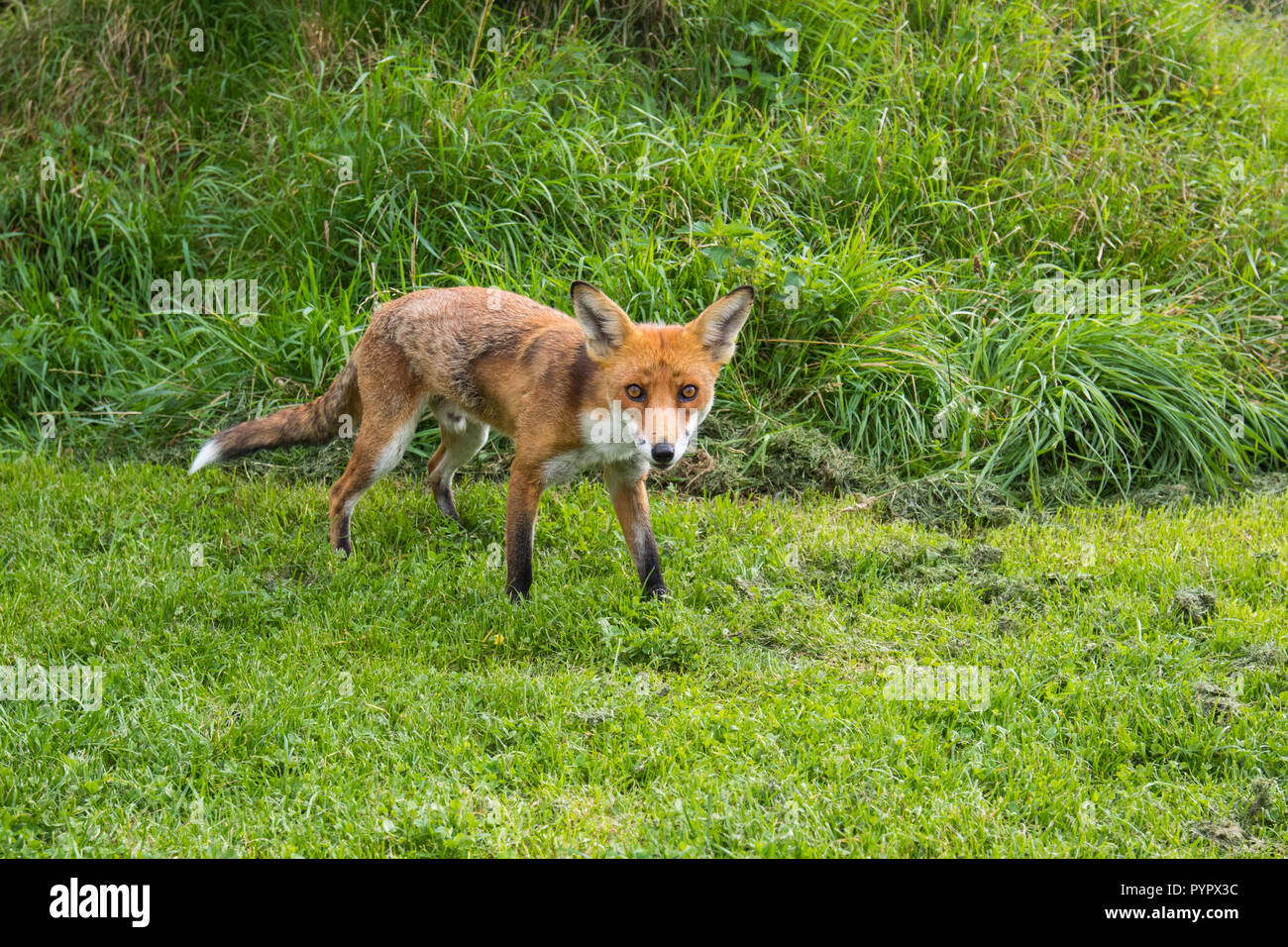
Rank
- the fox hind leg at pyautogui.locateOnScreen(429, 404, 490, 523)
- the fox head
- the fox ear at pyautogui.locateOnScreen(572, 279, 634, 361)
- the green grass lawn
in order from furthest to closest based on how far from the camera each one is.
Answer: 1. the fox hind leg at pyautogui.locateOnScreen(429, 404, 490, 523)
2. the fox ear at pyautogui.locateOnScreen(572, 279, 634, 361)
3. the fox head
4. the green grass lawn

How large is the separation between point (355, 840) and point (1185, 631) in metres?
3.68

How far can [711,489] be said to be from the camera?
686 centimetres

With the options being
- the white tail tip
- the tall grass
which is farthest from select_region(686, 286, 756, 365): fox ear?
the white tail tip

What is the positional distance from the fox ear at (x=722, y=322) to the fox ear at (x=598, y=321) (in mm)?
312

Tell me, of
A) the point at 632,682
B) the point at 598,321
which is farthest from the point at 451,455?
the point at 632,682

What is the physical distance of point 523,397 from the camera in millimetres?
5465

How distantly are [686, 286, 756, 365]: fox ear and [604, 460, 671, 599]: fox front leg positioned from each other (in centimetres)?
72

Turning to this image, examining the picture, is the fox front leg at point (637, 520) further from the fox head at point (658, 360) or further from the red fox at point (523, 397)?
the fox head at point (658, 360)

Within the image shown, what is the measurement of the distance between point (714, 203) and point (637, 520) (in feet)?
9.86

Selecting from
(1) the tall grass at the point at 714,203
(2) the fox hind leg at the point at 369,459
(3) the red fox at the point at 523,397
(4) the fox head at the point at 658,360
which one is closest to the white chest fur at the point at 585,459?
(3) the red fox at the point at 523,397

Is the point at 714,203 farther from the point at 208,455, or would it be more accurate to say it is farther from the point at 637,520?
the point at 208,455

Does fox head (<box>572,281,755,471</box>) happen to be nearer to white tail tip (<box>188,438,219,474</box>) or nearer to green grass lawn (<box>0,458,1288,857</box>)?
green grass lawn (<box>0,458,1288,857</box>)

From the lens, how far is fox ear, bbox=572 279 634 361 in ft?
16.0
